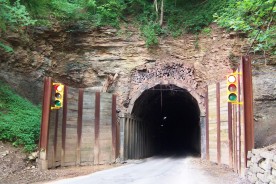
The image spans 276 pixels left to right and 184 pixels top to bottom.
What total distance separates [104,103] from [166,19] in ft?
25.2

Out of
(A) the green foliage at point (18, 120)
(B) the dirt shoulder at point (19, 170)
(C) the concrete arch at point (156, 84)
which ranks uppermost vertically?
(C) the concrete arch at point (156, 84)

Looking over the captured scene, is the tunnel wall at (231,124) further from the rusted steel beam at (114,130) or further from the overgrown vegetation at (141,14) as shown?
the overgrown vegetation at (141,14)

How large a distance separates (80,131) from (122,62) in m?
5.47

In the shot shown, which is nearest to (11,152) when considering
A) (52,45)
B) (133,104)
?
(133,104)

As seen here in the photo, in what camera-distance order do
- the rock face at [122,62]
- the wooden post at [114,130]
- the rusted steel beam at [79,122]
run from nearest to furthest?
the rusted steel beam at [79,122], the wooden post at [114,130], the rock face at [122,62]

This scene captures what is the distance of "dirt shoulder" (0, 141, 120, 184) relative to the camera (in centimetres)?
864

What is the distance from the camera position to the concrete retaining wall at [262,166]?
5602 millimetres

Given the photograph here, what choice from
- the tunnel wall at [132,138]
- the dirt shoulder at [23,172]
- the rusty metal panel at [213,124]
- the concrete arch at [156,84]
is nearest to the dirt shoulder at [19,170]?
the dirt shoulder at [23,172]

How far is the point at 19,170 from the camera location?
31.1ft

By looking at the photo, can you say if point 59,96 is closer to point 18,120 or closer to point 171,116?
point 18,120

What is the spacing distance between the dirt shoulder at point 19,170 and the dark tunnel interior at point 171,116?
6817mm

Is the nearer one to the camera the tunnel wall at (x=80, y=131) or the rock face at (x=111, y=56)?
the tunnel wall at (x=80, y=131)

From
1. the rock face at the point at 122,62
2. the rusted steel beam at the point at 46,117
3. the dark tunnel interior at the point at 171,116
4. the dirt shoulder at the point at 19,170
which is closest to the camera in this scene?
the dirt shoulder at the point at 19,170

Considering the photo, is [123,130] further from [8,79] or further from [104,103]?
[8,79]
